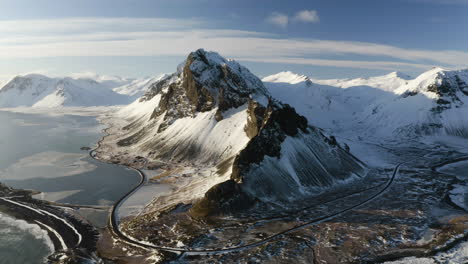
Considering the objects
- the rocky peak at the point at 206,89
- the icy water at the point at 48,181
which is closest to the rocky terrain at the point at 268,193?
the rocky peak at the point at 206,89

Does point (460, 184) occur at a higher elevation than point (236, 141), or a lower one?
lower

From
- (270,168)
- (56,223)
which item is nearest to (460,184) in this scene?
(270,168)

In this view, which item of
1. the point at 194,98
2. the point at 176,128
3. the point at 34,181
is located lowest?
the point at 34,181

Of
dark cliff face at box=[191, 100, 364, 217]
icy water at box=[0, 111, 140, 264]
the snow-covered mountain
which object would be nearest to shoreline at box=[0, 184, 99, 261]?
icy water at box=[0, 111, 140, 264]

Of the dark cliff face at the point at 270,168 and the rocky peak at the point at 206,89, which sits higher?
the rocky peak at the point at 206,89

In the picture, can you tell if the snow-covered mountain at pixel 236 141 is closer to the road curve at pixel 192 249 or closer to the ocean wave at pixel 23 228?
the road curve at pixel 192 249

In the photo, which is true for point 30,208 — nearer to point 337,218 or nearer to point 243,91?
point 337,218

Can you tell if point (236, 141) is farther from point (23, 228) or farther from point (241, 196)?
point (23, 228)

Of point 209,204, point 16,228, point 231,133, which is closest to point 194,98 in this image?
point 231,133
